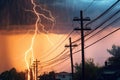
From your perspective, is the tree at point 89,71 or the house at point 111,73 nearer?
the house at point 111,73

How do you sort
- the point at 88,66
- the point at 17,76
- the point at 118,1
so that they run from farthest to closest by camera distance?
the point at 17,76
the point at 88,66
the point at 118,1

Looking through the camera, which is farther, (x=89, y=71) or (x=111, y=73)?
(x=89, y=71)

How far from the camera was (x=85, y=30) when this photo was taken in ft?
151

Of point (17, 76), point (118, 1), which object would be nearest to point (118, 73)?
point (118, 1)

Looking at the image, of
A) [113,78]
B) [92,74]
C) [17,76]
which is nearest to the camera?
[113,78]

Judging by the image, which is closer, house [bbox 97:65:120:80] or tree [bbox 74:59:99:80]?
house [bbox 97:65:120:80]

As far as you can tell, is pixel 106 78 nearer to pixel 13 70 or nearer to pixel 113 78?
pixel 113 78

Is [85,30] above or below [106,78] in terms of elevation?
above

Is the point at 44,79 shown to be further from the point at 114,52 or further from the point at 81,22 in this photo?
the point at 81,22

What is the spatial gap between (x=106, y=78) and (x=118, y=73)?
208 cm

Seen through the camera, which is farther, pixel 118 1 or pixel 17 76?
pixel 17 76

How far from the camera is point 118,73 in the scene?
70.3 metres

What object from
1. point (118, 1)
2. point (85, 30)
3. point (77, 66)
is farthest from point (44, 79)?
point (118, 1)

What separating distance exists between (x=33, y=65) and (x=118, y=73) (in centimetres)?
4582
